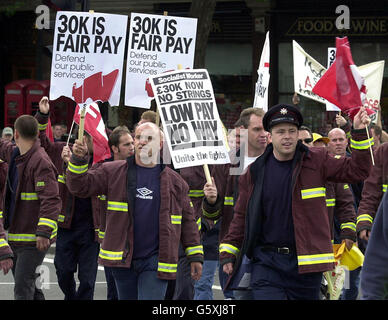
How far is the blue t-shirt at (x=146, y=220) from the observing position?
6.41m

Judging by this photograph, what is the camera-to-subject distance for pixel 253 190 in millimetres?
6023

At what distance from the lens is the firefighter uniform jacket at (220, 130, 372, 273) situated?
5809 millimetres

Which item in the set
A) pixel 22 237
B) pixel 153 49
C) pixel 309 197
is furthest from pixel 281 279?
pixel 153 49

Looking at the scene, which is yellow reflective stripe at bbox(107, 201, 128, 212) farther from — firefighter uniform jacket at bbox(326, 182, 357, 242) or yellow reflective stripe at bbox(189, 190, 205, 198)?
yellow reflective stripe at bbox(189, 190, 205, 198)

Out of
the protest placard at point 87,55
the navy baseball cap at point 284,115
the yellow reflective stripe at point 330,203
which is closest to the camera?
the navy baseball cap at point 284,115

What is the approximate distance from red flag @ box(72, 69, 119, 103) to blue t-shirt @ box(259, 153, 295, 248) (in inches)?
157

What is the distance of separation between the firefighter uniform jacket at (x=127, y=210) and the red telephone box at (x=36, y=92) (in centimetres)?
1356

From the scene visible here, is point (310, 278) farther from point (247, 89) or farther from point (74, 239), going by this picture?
point (247, 89)

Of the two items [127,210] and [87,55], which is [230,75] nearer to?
[87,55]

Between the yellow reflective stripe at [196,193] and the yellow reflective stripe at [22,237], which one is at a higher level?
the yellow reflective stripe at [196,193]

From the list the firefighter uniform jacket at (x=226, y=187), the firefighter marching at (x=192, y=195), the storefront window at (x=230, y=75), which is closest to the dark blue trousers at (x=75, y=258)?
the firefighter marching at (x=192, y=195)

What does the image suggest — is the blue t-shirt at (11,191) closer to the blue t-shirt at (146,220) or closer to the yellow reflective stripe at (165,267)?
the blue t-shirt at (146,220)

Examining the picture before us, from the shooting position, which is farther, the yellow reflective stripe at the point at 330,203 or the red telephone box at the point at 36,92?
the red telephone box at the point at 36,92

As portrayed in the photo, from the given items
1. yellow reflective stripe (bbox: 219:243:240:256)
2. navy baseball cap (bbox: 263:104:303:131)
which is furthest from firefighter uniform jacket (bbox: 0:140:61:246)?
navy baseball cap (bbox: 263:104:303:131)
